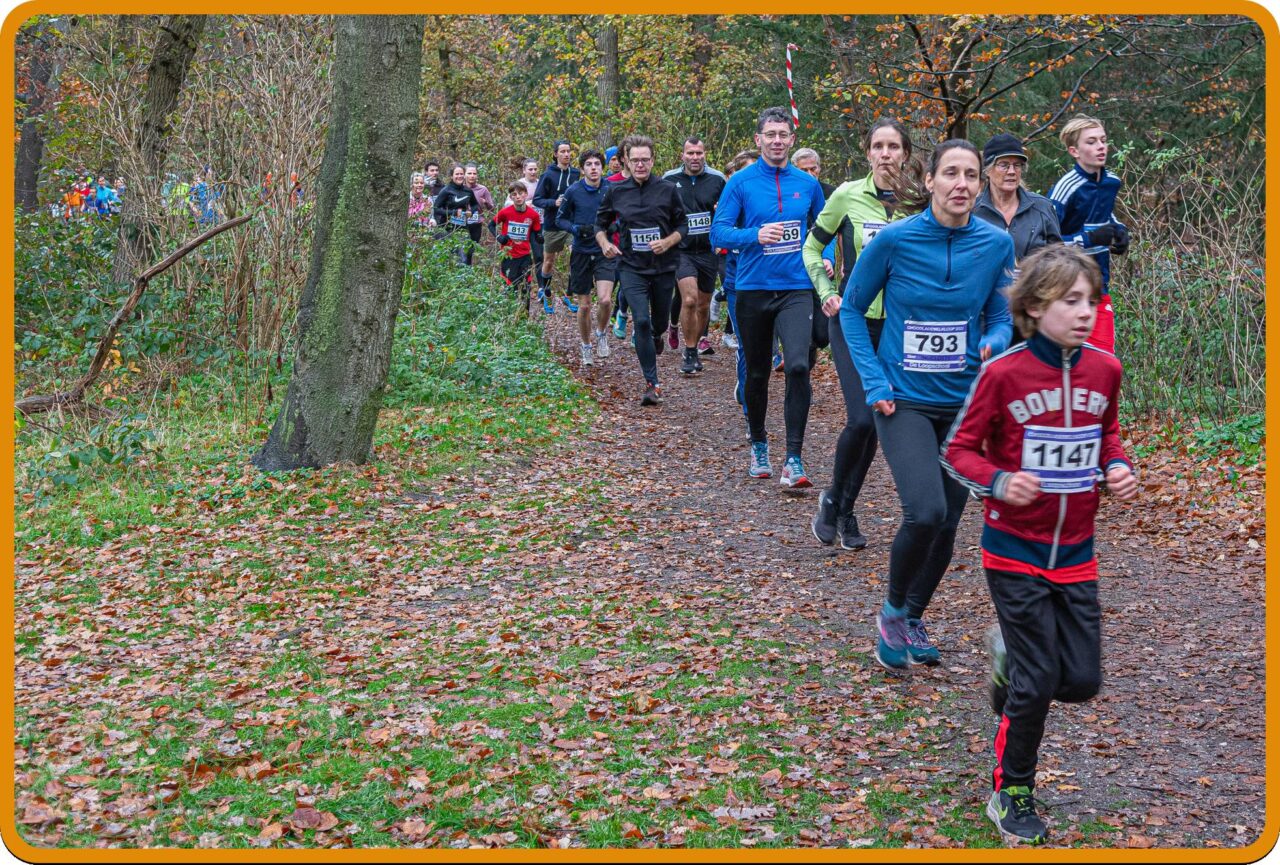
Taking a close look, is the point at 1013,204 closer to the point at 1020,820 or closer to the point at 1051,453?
the point at 1051,453

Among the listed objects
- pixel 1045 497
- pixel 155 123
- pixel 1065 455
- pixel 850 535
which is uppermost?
pixel 155 123

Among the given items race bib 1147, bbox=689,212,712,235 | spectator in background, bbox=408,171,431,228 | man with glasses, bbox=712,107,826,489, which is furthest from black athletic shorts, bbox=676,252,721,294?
spectator in background, bbox=408,171,431,228

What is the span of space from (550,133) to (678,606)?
21.9m

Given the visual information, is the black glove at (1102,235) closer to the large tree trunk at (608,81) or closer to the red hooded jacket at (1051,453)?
the red hooded jacket at (1051,453)

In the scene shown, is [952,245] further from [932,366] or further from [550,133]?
[550,133]

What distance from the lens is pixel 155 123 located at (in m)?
13.7

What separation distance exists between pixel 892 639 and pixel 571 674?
5.18 feet

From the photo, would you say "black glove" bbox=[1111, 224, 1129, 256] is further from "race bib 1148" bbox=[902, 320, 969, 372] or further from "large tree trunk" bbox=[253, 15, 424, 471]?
"large tree trunk" bbox=[253, 15, 424, 471]

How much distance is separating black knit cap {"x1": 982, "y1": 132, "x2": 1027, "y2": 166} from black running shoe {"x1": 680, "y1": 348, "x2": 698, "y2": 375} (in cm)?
758

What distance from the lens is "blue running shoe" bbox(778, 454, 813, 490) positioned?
30.5 ft

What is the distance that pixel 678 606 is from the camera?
6.98 m

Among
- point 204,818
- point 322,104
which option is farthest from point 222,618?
point 322,104

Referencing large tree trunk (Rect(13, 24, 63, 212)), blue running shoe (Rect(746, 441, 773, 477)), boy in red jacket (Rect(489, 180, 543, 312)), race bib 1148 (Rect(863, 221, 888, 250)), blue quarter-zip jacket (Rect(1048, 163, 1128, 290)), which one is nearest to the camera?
race bib 1148 (Rect(863, 221, 888, 250))

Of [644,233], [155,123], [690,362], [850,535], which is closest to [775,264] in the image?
[850,535]
